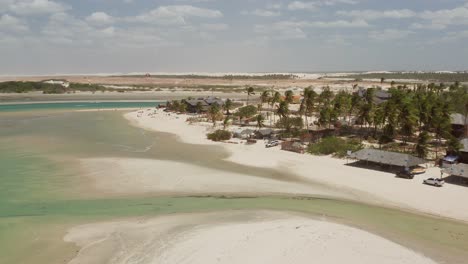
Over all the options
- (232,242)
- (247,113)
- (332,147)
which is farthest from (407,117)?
(232,242)

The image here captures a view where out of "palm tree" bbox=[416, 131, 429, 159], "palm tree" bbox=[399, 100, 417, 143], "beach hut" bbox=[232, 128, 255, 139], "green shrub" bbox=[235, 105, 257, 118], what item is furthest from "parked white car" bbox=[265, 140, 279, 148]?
"green shrub" bbox=[235, 105, 257, 118]

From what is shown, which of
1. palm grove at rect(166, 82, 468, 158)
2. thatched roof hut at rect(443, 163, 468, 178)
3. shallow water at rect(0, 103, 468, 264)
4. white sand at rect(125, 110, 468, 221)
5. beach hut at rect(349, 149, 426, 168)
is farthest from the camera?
palm grove at rect(166, 82, 468, 158)

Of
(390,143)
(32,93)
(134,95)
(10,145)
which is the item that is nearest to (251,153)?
(390,143)

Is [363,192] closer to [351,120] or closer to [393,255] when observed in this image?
[393,255]

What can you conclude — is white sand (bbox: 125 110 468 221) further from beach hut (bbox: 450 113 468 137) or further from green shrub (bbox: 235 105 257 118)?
green shrub (bbox: 235 105 257 118)

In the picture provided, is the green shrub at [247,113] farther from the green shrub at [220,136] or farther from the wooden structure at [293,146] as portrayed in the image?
the wooden structure at [293,146]

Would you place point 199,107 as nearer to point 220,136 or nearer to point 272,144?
point 220,136
